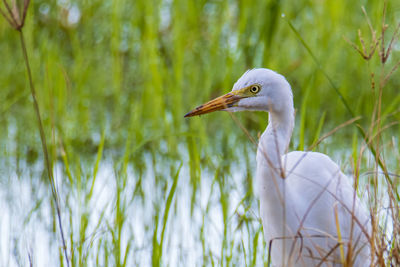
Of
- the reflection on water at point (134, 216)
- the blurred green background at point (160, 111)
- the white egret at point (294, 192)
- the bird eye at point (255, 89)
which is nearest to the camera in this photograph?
the white egret at point (294, 192)

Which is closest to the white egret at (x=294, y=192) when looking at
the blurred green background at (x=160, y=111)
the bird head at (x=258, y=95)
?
the bird head at (x=258, y=95)

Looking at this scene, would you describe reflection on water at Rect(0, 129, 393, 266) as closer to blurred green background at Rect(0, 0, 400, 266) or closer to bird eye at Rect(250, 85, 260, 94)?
blurred green background at Rect(0, 0, 400, 266)

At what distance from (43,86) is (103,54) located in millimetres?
722

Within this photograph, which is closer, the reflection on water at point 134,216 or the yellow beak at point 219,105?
the yellow beak at point 219,105

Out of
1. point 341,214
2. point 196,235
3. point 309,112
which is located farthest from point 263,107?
point 309,112

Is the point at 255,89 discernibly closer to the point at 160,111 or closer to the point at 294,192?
the point at 294,192

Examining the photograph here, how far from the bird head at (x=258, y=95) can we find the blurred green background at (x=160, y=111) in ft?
1.82

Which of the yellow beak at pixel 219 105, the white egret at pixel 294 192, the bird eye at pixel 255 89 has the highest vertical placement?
the bird eye at pixel 255 89

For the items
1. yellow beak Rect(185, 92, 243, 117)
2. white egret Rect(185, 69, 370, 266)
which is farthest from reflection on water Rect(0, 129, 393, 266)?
yellow beak Rect(185, 92, 243, 117)

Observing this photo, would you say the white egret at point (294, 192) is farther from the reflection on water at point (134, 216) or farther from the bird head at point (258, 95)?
the reflection on water at point (134, 216)

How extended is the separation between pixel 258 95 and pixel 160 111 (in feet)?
5.84

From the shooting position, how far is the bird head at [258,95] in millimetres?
2037

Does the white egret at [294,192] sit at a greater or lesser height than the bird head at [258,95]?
lesser

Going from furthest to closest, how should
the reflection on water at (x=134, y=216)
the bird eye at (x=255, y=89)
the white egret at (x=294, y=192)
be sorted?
the reflection on water at (x=134, y=216), the bird eye at (x=255, y=89), the white egret at (x=294, y=192)
